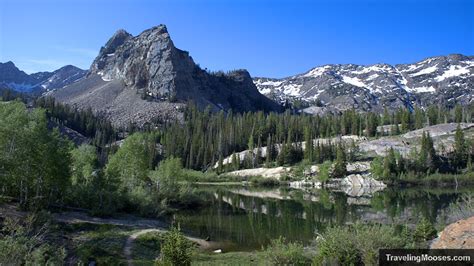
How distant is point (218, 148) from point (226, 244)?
138060 mm

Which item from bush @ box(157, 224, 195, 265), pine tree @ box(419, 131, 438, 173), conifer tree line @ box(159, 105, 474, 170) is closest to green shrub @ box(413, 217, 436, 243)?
bush @ box(157, 224, 195, 265)

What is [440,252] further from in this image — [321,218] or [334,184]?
[334,184]

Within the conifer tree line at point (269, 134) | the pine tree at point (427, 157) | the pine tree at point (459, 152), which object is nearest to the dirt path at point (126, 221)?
the conifer tree line at point (269, 134)

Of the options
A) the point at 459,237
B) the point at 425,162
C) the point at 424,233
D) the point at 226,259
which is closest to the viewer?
the point at 459,237

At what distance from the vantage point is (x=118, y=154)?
67.9 meters

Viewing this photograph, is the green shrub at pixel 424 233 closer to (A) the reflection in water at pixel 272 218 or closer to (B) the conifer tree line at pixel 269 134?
(A) the reflection in water at pixel 272 218

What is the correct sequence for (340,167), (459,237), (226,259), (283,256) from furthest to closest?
(340,167), (226,259), (283,256), (459,237)

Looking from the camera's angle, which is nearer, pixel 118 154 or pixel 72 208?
pixel 72 208

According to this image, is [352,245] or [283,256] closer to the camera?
[352,245]

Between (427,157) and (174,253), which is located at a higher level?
(427,157)

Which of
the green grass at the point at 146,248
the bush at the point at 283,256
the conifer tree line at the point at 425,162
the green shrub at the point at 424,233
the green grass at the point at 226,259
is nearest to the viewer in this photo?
the bush at the point at 283,256

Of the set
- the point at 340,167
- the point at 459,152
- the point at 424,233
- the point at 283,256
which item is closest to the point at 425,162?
the point at 459,152

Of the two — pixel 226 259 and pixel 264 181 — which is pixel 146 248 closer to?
pixel 226 259

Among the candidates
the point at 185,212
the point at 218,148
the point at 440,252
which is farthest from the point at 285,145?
the point at 440,252
